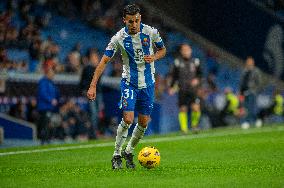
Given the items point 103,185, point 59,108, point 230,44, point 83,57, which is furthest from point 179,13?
point 103,185

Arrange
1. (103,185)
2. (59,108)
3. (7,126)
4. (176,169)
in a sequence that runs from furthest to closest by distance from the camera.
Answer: (59,108), (7,126), (176,169), (103,185)

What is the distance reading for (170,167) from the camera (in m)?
12.1

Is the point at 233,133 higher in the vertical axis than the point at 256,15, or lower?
lower

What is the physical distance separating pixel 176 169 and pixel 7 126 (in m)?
10.3

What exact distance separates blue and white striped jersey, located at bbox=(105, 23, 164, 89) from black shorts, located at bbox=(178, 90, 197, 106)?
395 inches

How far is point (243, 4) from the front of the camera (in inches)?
1313

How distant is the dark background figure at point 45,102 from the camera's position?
20125 millimetres

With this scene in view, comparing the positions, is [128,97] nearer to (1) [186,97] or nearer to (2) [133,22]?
(2) [133,22]

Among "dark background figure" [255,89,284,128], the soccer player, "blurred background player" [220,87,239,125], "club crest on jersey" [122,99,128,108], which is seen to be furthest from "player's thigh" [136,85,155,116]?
"dark background figure" [255,89,284,128]

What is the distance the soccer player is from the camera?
38.7 ft

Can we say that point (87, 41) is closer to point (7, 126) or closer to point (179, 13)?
point (179, 13)

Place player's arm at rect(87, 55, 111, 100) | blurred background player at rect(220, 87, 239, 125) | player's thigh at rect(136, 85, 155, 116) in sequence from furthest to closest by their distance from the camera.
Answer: blurred background player at rect(220, 87, 239, 125) → player's thigh at rect(136, 85, 155, 116) → player's arm at rect(87, 55, 111, 100)

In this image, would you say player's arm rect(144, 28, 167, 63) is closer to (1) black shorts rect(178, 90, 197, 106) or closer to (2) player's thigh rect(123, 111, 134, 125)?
(2) player's thigh rect(123, 111, 134, 125)

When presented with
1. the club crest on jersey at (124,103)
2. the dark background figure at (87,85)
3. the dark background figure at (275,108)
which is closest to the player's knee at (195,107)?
the dark background figure at (87,85)
